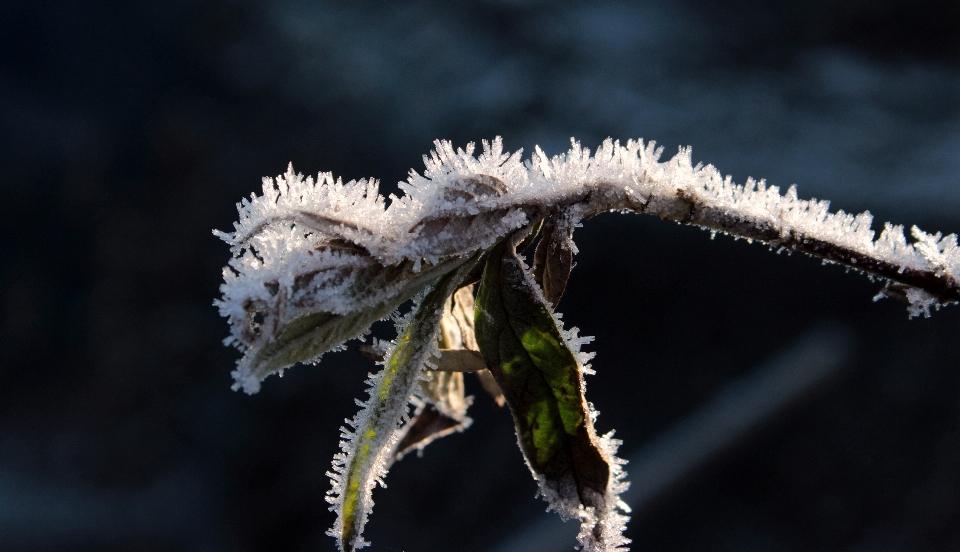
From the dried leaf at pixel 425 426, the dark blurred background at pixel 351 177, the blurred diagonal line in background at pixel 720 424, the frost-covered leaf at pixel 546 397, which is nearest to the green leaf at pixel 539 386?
the frost-covered leaf at pixel 546 397

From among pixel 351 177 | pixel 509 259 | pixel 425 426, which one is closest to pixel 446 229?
pixel 509 259

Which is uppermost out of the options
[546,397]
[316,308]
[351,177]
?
[351,177]

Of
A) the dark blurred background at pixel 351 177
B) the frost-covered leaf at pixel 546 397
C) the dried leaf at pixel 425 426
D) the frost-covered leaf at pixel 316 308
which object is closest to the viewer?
the frost-covered leaf at pixel 316 308

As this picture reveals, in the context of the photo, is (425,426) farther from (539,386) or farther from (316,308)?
(316,308)

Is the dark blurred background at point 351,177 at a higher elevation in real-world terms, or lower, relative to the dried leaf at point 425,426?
higher

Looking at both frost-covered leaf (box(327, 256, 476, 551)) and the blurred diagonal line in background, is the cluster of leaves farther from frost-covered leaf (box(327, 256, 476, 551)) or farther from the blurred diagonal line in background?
the blurred diagonal line in background

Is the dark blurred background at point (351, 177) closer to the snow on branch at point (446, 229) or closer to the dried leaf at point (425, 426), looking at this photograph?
the dried leaf at point (425, 426)

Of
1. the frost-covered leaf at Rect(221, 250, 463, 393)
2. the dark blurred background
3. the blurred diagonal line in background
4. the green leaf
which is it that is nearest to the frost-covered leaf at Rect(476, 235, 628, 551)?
the green leaf
